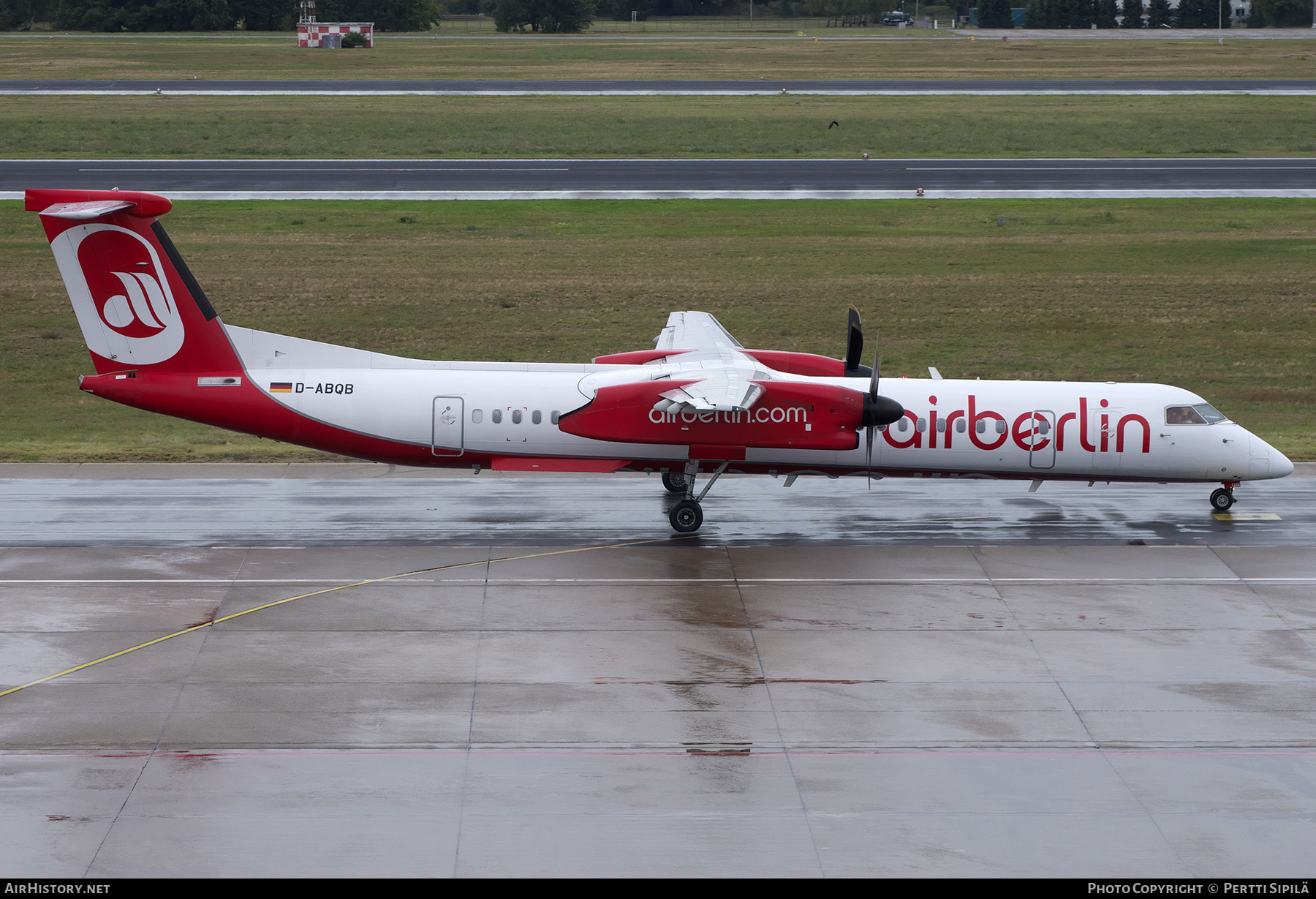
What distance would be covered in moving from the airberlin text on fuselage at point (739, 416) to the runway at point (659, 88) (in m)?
69.3

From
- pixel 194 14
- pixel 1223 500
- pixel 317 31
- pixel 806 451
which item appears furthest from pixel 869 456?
pixel 194 14

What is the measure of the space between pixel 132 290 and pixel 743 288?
85.9ft

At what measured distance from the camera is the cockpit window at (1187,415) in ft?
84.2

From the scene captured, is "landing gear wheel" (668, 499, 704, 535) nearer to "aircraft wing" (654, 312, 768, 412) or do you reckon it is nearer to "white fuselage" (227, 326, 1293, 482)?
"white fuselage" (227, 326, 1293, 482)

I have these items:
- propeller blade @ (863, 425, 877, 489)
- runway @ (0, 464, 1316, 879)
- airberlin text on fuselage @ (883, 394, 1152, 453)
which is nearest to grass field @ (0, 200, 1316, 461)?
runway @ (0, 464, 1316, 879)

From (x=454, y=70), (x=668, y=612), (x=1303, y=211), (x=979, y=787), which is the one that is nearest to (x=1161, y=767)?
(x=979, y=787)

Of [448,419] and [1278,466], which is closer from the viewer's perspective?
[448,419]

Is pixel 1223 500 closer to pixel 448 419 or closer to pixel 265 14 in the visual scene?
pixel 448 419

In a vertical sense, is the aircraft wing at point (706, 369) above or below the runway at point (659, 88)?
below

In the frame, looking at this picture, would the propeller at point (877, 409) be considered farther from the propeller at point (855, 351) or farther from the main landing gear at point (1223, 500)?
the main landing gear at point (1223, 500)

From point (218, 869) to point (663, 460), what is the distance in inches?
528

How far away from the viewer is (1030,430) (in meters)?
25.2

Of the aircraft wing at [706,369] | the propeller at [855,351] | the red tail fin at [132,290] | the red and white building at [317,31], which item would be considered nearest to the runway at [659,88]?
the red and white building at [317,31]

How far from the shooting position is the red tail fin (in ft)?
78.4
